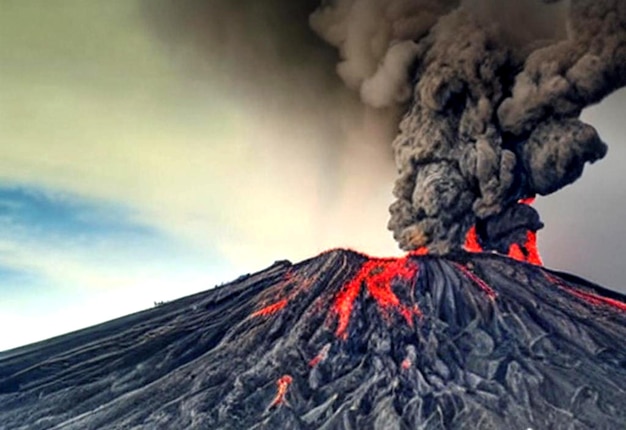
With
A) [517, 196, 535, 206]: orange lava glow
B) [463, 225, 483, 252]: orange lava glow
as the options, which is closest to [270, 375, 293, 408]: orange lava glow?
[463, 225, 483, 252]: orange lava glow

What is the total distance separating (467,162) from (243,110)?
12.8 feet

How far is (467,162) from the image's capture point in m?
14.8

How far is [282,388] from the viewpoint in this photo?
37.1 ft

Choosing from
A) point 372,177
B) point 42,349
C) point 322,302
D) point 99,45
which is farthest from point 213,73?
point 42,349

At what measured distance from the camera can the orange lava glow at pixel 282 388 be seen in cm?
1104

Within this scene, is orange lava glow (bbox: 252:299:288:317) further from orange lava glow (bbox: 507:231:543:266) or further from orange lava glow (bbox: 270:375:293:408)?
orange lava glow (bbox: 507:231:543:266)

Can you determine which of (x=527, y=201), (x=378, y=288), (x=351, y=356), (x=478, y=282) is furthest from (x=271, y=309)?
(x=527, y=201)

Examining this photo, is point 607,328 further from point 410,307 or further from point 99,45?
point 99,45

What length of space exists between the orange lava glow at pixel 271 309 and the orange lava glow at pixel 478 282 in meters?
2.87

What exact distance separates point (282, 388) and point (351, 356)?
4.05ft

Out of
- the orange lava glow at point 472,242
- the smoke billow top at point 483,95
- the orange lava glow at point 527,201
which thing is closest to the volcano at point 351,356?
the orange lava glow at point 472,242

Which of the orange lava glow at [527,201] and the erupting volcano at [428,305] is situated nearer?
the erupting volcano at [428,305]

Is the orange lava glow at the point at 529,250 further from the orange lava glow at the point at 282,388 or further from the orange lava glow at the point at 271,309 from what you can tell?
the orange lava glow at the point at 282,388

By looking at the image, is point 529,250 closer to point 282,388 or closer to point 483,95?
point 483,95
